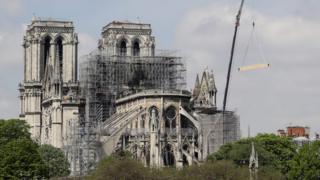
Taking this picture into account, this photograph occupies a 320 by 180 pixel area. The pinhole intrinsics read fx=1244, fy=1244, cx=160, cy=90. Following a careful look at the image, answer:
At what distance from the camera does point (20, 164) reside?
107 meters

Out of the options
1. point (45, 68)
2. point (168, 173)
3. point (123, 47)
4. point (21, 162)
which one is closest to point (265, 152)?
point (168, 173)

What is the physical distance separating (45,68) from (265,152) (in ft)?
157

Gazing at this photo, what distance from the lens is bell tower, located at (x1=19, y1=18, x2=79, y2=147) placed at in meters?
155

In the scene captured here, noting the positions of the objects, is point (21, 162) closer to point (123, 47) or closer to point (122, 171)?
point (122, 171)

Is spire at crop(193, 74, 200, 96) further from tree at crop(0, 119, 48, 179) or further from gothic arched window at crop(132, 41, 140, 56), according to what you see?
tree at crop(0, 119, 48, 179)

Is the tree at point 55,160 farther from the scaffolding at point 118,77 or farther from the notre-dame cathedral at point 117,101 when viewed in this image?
the scaffolding at point 118,77

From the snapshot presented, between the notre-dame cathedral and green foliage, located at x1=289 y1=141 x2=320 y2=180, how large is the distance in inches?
751

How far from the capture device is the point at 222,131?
5546 inches

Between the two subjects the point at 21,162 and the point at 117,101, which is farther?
the point at 117,101

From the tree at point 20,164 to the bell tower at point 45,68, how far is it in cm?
4453

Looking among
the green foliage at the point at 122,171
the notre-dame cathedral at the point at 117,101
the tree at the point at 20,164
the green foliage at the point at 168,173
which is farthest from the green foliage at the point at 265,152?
the green foliage at the point at 122,171

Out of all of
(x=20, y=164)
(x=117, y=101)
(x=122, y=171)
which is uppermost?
(x=117, y=101)

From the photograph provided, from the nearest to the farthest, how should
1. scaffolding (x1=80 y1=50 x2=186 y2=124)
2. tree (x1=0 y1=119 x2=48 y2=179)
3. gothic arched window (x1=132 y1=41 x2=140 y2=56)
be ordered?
tree (x1=0 y1=119 x2=48 y2=179)
scaffolding (x1=80 y1=50 x2=186 y2=124)
gothic arched window (x1=132 y1=41 x2=140 y2=56)

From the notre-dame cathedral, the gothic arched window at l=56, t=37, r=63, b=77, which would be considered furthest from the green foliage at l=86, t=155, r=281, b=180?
the gothic arched window at l=56, t=37, r=63, b=77
